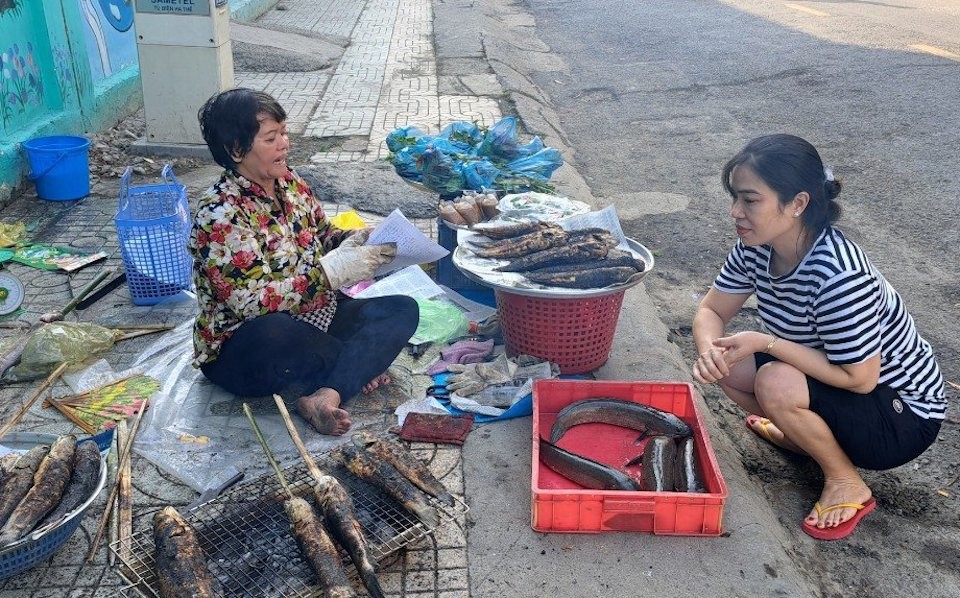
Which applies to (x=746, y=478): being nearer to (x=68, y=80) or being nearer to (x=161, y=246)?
(x=161, y=246)

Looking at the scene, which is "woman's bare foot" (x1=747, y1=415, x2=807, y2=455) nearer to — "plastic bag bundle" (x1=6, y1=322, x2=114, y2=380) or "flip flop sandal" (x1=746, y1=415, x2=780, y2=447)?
"flip flop sandal" (x1=746, y1=415, x2=780, y2=447)

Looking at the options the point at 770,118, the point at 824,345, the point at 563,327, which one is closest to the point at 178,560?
the point at 563,327

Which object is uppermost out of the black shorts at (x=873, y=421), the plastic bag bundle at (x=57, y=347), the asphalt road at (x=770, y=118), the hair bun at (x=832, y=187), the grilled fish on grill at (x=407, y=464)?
the hair bun at (x=832, y=187)

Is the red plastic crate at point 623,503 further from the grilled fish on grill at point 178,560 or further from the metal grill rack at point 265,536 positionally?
the grilled fish on grill at point 178,560

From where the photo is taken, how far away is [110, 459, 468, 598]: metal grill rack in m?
2.70

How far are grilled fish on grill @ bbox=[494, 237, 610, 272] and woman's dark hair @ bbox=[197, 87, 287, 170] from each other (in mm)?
1361

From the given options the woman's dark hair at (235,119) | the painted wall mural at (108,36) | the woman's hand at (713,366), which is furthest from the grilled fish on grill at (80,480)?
the painted wall mural at (108,36)

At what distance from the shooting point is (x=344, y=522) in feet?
9.06

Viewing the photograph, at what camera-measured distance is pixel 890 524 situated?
3.47 meters

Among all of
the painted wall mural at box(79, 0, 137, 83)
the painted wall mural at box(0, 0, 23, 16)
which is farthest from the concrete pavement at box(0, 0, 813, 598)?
the painted wall mural at box(79, 0, 137, 83)

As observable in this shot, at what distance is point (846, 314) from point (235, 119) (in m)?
2.61

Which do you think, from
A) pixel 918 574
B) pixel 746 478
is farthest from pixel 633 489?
pixel 918 574

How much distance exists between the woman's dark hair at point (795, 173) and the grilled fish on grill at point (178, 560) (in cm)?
244

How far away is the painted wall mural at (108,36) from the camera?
324 inches
